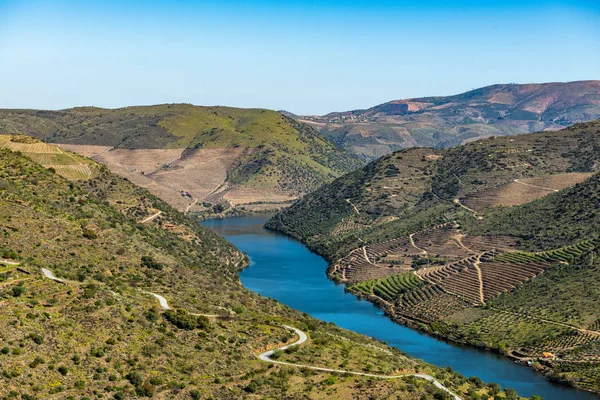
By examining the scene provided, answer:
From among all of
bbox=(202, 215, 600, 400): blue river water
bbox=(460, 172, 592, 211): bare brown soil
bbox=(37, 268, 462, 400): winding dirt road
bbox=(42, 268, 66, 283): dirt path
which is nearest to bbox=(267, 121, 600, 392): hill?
bbox=(460, 172, 592, 211): bare brown soil

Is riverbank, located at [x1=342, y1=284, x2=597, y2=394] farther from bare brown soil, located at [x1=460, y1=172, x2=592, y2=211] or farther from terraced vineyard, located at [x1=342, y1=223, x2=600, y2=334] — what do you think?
bare brown soil, located at [x1=460, y1=172, x2=592, y2=211]

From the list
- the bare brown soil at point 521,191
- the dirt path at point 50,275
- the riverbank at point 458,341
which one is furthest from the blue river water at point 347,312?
the dirt path at point 50,275

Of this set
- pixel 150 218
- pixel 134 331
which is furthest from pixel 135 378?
pixel 150 218

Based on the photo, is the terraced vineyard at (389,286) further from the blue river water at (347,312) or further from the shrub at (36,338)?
the shrub at (36,338)

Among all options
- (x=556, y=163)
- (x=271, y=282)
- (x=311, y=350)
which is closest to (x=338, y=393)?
(x=311, y=350)

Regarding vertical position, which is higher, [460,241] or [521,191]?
[521,191]

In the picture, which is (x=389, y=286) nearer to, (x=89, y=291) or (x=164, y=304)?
(x=164, y=304)

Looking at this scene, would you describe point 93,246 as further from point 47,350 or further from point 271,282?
point 271,282
